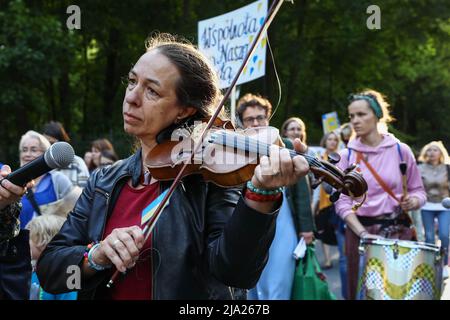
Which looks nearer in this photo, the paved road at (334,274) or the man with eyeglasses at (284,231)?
the man with eyeglasses at (284,231)

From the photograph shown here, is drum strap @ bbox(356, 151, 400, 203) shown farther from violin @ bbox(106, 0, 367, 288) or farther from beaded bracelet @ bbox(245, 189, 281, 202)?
beaded bracelet @ bbox(245, 189, 281, 202)

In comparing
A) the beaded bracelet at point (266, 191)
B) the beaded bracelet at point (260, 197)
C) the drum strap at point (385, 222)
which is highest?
the beaded bracelet at point (266, 191)

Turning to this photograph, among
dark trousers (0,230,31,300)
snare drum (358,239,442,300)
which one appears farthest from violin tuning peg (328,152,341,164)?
snare drum (358,239,442,300)

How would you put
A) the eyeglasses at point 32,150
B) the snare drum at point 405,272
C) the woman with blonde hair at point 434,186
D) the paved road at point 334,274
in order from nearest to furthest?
the snare drum at point 405,272 < the eyeglasses at point 32,150 < the paved road at point 334,274 < the woman with blonde hair at point 434,186

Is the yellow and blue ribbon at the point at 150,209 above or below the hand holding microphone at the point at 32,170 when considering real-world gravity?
below

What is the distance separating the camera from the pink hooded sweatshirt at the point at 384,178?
16.4 ft

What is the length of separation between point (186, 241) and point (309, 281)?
366 cm

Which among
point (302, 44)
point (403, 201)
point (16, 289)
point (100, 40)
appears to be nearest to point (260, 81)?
point (302, 44)

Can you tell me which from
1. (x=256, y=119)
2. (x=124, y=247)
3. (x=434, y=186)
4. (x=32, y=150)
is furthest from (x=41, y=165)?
(x=434, y=186)

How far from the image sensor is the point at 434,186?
8820 mm

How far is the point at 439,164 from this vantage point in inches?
353

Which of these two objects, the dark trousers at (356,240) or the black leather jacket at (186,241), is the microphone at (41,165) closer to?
the black leather jacket at (186,241)

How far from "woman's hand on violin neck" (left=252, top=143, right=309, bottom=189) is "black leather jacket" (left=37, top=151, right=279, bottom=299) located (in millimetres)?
90

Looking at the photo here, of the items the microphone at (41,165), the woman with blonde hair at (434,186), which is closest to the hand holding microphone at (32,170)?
the microphone at (41,165)
